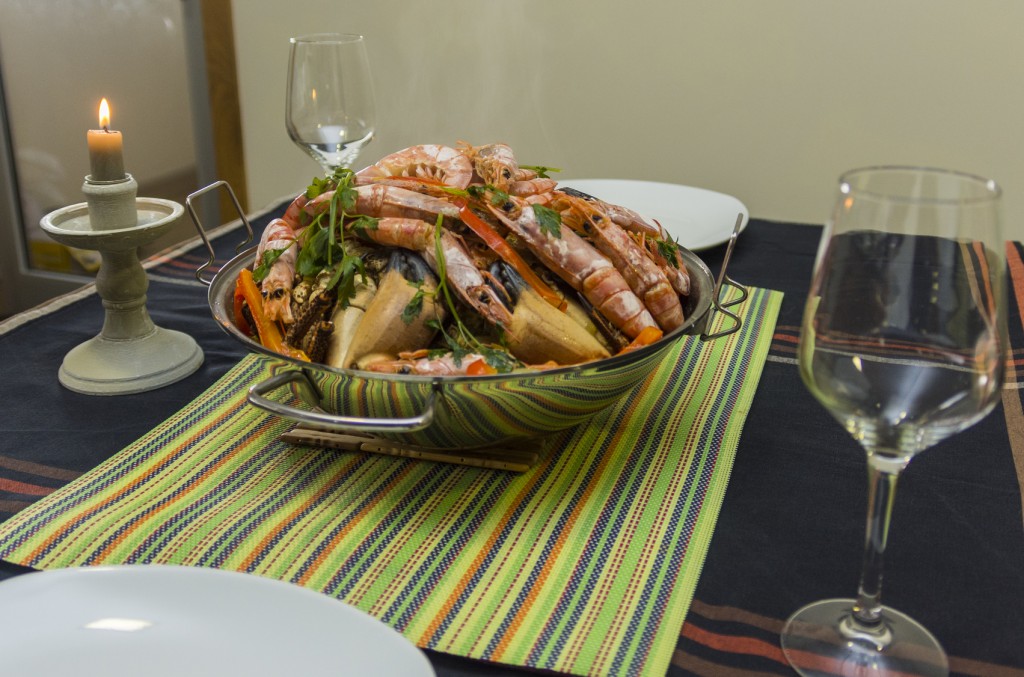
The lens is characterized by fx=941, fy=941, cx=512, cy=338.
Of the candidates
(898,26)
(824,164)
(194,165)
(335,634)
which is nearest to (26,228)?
(194,165)

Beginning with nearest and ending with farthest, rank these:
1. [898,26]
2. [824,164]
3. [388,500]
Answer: [388,500], [898,26], [824,164]

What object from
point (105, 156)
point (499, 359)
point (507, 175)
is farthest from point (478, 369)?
point (105, 156)

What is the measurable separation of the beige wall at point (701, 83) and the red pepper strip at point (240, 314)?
183 centimetres

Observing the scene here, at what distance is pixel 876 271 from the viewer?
0.57m

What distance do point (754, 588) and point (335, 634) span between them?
34 centimetres

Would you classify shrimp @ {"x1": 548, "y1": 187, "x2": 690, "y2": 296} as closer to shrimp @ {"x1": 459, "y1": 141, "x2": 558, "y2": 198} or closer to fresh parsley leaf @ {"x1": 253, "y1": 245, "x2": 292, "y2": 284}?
shrimp @ {"x1": 459, "y1": 141, "x2": 558, "y2": 198}

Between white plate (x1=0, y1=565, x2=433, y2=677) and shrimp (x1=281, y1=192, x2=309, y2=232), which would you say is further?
shrimp (x1=281, y1=192, x2=309, y2=232)

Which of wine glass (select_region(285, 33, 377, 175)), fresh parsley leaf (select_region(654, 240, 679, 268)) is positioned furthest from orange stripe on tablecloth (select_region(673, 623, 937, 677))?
wine glass (select_region(285, 33, 377, 175))

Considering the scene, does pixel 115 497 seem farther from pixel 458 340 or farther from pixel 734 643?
pixel 734 643

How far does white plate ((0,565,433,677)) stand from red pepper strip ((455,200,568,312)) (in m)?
0.41

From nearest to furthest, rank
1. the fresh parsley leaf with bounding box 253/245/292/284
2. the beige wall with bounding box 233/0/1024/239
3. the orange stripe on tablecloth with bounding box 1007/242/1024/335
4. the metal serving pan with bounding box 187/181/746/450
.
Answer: the metal serving pan with bounding box 187/181/746/450
the fresh parsley leaf with bounding box 253/245/292/284
the orange stripe on tablecloth with bounding box 1007/242/1024/335
the beige wall with bounding box 233/0/1024/239

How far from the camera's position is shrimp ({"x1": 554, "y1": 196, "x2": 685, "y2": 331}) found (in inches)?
37.8

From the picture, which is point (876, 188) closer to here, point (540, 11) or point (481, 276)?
point (481, 276)

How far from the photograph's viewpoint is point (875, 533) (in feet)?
2.14
